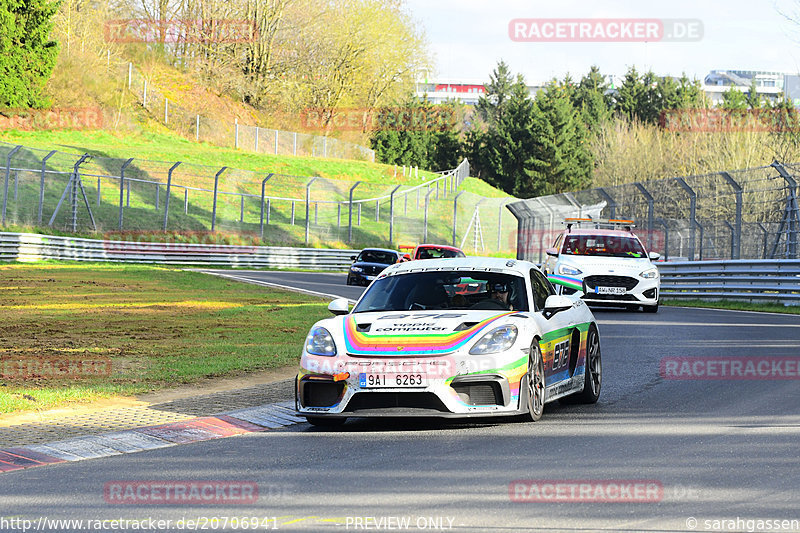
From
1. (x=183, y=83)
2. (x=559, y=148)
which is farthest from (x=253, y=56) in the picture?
(x=559, y=148)

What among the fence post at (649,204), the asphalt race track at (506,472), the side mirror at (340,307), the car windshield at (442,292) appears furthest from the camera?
the fence post at (649,204)

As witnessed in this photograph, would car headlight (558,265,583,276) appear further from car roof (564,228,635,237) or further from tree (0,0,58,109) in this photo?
tree (0,0,58,109)

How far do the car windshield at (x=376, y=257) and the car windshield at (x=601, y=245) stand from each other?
436 inches

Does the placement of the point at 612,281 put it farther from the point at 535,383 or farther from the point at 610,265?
the point at 535,383

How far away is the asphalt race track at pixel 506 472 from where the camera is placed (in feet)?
18.6

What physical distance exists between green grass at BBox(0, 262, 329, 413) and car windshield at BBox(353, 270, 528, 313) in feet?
8.93

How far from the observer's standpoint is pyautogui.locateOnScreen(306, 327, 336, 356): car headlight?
868 centimetres

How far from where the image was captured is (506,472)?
682 cm

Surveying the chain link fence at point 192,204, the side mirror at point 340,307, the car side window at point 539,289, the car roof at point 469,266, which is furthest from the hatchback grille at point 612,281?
→ the chain link fence at point 192,204

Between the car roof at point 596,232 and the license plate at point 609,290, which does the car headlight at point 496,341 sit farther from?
the car roof at point 596,232

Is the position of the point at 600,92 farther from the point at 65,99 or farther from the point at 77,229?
the point at 77,229

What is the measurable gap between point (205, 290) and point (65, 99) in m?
40.5

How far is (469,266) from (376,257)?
79.3 feet

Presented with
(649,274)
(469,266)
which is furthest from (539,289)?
(649,274)
